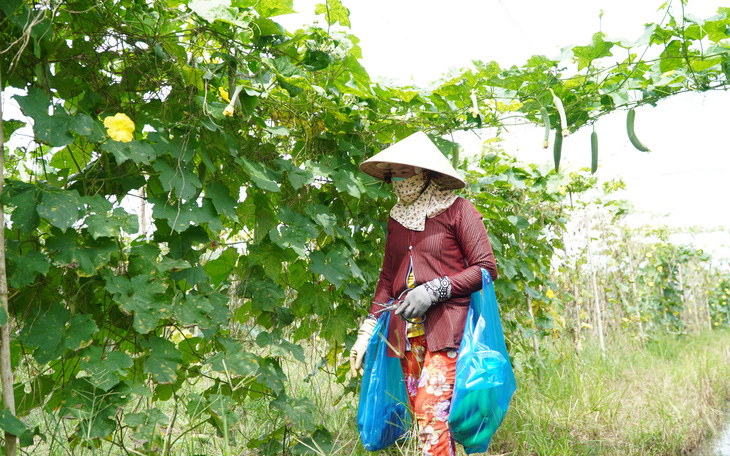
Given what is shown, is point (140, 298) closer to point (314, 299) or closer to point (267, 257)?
point (267, 257)

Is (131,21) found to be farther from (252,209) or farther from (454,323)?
(454,323)

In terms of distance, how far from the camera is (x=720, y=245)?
33.7ft

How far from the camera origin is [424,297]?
1842mm

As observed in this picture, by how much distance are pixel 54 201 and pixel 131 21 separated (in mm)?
621

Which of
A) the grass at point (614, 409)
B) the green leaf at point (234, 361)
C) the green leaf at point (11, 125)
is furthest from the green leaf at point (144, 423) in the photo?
the grass at point (614, 409)

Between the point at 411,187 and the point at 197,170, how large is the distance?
0.81 m

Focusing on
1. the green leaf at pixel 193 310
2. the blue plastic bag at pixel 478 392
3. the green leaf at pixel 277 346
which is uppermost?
the green leaf at pixel 193 310

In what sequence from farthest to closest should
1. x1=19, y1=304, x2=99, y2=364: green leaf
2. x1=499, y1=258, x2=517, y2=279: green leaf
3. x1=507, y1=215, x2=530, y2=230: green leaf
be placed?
x1=507, y1=215, x2=530, y2=230: green leaf → x1=499, y1=258, x2=517, y2=279: green leaf → x1=19, y1=304, x2=99, y2=364: green leaf

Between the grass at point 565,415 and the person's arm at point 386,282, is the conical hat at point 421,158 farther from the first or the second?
the grass at point 565,415

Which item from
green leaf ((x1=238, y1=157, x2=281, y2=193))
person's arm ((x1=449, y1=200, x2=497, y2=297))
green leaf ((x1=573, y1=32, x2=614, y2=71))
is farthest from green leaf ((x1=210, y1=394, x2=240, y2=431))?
green leaf ((x1=573, y1=32, x2=614, y2=71))

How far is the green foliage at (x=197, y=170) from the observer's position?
1.45 meters

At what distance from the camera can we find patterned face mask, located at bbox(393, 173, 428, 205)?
6.80 ft

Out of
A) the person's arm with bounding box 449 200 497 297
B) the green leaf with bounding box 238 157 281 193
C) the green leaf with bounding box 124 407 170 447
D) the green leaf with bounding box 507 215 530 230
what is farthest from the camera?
the green leaf with bounding box 507 215 530 230

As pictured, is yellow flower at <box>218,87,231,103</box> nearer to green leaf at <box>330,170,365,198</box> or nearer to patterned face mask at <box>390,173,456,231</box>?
green leaf at <box>330,170,365,198</box>
